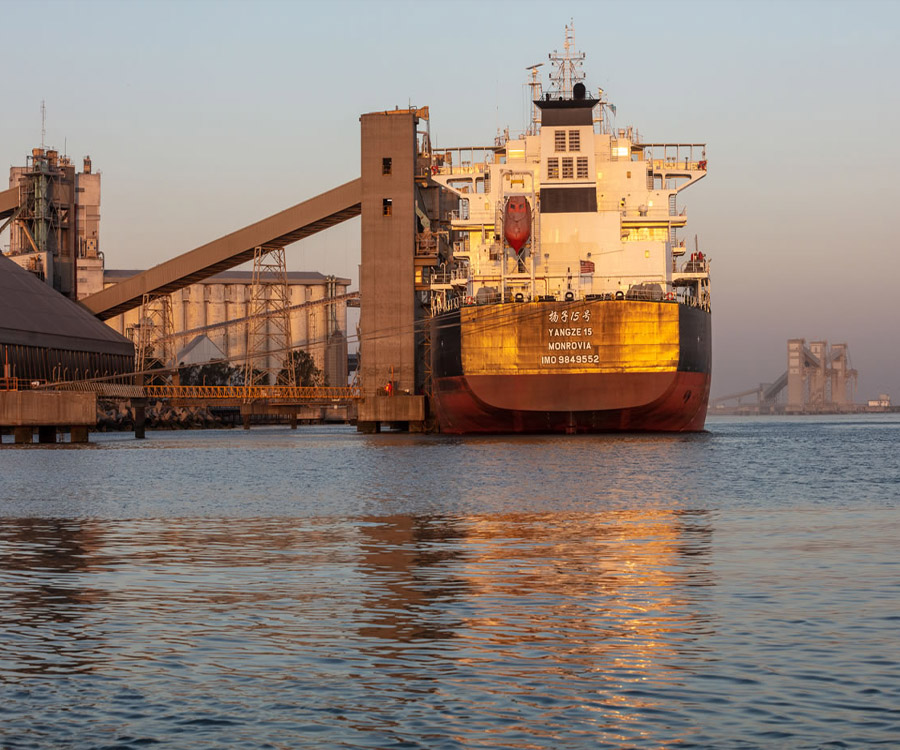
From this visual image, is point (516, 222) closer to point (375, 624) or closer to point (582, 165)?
point (582, 165)

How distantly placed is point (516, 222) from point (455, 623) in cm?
5277

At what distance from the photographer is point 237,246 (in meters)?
100

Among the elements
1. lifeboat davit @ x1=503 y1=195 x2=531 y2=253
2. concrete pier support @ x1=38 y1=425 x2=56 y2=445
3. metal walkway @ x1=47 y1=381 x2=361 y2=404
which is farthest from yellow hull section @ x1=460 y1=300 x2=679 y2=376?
metal walkway @ x1=47 y1=381 x2=361 y2=404

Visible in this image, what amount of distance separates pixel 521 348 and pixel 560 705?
5014 cm

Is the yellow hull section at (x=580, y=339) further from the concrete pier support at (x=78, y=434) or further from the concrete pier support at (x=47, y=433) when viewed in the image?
the concrete pier support at (x=47, y=433)

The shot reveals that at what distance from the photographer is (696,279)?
227ft

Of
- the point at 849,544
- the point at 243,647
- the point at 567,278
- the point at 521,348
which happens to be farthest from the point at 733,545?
the point at 567,278

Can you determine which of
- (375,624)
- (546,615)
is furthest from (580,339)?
(375,624)

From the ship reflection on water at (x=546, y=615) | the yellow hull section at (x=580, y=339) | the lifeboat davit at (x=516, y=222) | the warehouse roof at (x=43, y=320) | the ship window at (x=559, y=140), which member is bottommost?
the ship reflection on water at (x=546, y=615)

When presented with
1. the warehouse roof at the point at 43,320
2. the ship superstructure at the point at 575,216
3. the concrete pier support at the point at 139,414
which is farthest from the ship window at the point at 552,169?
the concrete pier support at the point at 139,414

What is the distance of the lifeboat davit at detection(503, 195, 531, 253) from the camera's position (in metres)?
64.9

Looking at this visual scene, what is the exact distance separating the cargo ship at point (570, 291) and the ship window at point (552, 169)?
0.09 meters

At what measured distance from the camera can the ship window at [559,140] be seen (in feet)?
229

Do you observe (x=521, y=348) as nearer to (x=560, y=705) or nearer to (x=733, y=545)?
(x=733, y=545)
